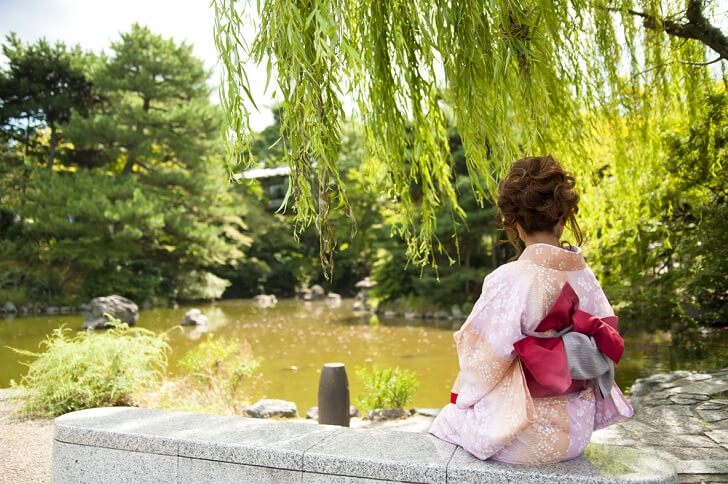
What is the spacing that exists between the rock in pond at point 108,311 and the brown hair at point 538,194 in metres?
12.7

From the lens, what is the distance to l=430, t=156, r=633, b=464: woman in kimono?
6.01 feet

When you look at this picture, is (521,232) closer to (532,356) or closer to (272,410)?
(532,356)

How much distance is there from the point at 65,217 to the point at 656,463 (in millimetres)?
17299

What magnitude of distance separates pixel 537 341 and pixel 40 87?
1934cm

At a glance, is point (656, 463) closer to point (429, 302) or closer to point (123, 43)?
point (429, 302)

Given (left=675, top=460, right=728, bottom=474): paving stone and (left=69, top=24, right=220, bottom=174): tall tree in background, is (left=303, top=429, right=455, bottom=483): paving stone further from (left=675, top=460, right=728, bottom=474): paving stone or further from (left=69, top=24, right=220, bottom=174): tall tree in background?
(left=69, top=24, right=220, bottom=174): tall tree in background

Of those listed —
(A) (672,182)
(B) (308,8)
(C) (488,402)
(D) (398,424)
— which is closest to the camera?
(C) (488,402)

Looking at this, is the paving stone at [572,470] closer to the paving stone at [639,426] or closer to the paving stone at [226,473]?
the paving stone at [226,473]

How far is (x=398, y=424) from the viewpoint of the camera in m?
5.35

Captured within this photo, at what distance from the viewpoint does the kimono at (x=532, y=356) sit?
1830mm

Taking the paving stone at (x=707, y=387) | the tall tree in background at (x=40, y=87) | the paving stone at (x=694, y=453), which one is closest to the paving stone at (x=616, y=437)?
the paving stone at (x=694, y=453)

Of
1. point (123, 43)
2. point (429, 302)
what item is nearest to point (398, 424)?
point (429, 302)

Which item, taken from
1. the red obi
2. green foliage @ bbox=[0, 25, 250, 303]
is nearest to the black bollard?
the red obi

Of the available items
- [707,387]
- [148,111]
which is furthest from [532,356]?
[148,111]
